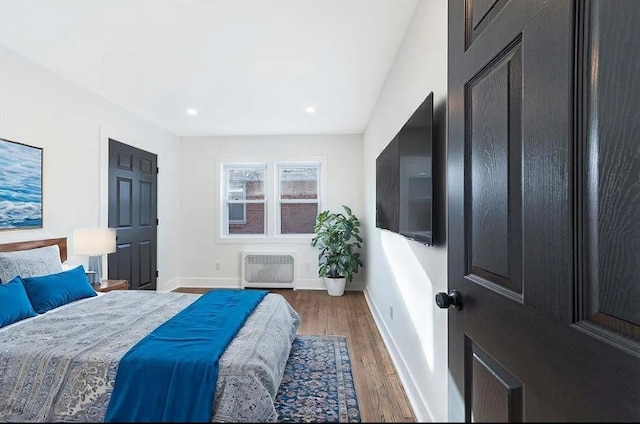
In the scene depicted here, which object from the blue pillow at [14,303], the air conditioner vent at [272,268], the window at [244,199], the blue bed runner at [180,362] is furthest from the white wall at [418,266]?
the window at [244,199]

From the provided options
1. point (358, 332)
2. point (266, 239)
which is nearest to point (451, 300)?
point (358, 332)

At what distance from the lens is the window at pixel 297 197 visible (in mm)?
5574

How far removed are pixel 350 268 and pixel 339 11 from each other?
343 cm

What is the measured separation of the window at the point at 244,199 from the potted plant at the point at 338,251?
3.68 ft

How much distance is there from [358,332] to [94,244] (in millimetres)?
2691

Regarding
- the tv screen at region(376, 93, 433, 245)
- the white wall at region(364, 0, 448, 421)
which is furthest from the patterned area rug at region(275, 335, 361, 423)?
the tv screen at region(376, 93, 433, 245)

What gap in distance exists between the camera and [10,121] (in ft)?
8.83

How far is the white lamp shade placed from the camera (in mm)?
3145

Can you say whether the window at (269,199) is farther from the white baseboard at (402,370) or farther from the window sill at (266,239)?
the white baseboard at (402,370)

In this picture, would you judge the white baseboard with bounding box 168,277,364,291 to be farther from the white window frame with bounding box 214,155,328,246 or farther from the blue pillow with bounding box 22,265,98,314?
the blue pillow with bounding box 22,265,98,314

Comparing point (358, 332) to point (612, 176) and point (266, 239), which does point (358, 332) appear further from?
point (612, 176)

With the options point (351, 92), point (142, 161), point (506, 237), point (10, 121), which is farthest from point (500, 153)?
point (142, 161)

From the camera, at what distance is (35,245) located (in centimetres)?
286

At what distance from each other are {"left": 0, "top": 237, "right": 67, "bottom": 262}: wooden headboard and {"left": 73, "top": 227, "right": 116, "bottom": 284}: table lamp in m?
0.11
